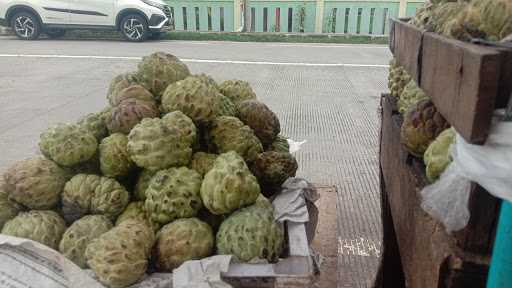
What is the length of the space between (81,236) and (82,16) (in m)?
12.7

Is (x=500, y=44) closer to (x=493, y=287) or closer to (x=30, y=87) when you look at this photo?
(x=493, y=287)

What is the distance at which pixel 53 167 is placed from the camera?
1940mm

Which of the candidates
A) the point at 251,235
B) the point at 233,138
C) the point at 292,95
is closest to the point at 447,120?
the point at 251,235

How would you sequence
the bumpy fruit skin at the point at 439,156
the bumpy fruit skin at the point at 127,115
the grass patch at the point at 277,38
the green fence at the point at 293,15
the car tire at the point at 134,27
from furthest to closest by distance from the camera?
1. the green fence at the point at 293,15
2. the grass patch at the point at 277,38
3. the car tire at the point at 134,27
4. the bumpy fruit skin at the point at 127,115
5. the bumpy fruit skin at the point at 439,156

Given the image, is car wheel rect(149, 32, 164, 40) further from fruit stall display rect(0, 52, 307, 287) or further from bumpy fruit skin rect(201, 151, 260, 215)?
bumpy fruit skin rect(201, 151, 260, 215)

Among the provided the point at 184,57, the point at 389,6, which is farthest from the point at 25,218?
the point at 389,6

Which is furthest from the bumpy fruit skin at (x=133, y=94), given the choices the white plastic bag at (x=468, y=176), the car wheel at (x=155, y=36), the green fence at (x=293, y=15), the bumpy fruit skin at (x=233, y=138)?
the green fence at (x=293, y=15)

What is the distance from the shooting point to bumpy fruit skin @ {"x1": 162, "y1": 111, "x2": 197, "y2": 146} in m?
1.90

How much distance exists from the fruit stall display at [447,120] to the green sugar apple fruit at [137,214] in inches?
37.9

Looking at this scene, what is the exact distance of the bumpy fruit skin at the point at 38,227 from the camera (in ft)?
5.59

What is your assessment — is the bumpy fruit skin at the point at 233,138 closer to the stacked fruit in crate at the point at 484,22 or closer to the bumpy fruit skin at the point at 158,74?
the bumpy fruit skin at the point at 158,74

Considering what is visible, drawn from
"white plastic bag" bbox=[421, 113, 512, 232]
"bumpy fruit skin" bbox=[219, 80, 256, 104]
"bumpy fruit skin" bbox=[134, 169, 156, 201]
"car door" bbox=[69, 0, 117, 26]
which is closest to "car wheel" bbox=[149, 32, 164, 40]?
"car door" bbox=[69, 0, 117, 26]

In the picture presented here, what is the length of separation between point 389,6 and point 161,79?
47.2 feet

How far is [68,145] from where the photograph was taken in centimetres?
191
